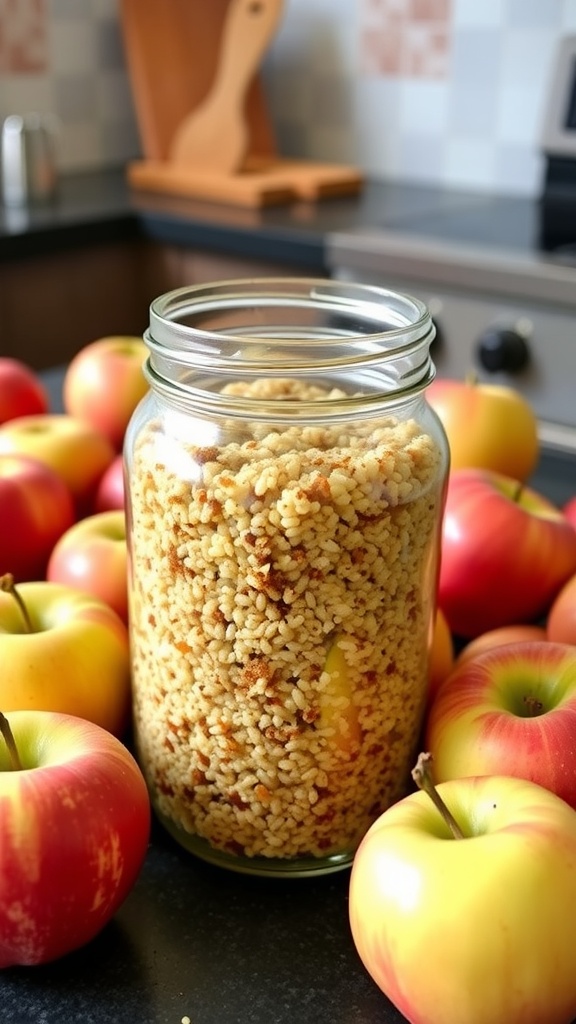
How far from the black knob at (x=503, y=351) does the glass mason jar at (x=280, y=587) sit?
88cm

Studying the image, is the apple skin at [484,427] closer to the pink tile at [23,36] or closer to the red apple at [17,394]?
the red apple at [17,394]

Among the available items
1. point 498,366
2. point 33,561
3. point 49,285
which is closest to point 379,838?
point 33,561

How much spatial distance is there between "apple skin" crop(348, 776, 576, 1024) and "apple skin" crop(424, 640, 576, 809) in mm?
62

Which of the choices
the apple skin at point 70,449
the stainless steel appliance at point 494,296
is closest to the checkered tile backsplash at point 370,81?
the stainless steel appliance at point 494,296

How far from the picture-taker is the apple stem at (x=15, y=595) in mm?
546

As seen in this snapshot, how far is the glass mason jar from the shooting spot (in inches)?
18.5

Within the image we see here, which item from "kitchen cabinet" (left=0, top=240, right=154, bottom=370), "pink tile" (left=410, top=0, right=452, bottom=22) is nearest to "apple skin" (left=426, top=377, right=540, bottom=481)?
"kitchen cabinet" (left=0, top=240, right=154, bottom=370)

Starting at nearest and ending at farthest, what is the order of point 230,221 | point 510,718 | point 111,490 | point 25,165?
point 510,718 → point 111,490 → point 230,221 → point 25,165

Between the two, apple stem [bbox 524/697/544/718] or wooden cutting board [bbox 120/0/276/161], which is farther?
wooden cutting board [bbox 120/0/276/161]

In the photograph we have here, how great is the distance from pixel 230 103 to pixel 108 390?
1.33m

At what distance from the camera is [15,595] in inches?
22.4

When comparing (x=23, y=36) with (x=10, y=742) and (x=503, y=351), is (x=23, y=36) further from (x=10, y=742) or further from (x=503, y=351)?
(x=10, y=742)

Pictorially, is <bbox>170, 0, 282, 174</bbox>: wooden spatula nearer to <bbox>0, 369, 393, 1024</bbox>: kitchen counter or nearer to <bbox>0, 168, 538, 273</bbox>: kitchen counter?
<bbox>0, 168, 538, 273</bbox>: kitchen counter

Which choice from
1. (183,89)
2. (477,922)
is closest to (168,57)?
(183,89)
